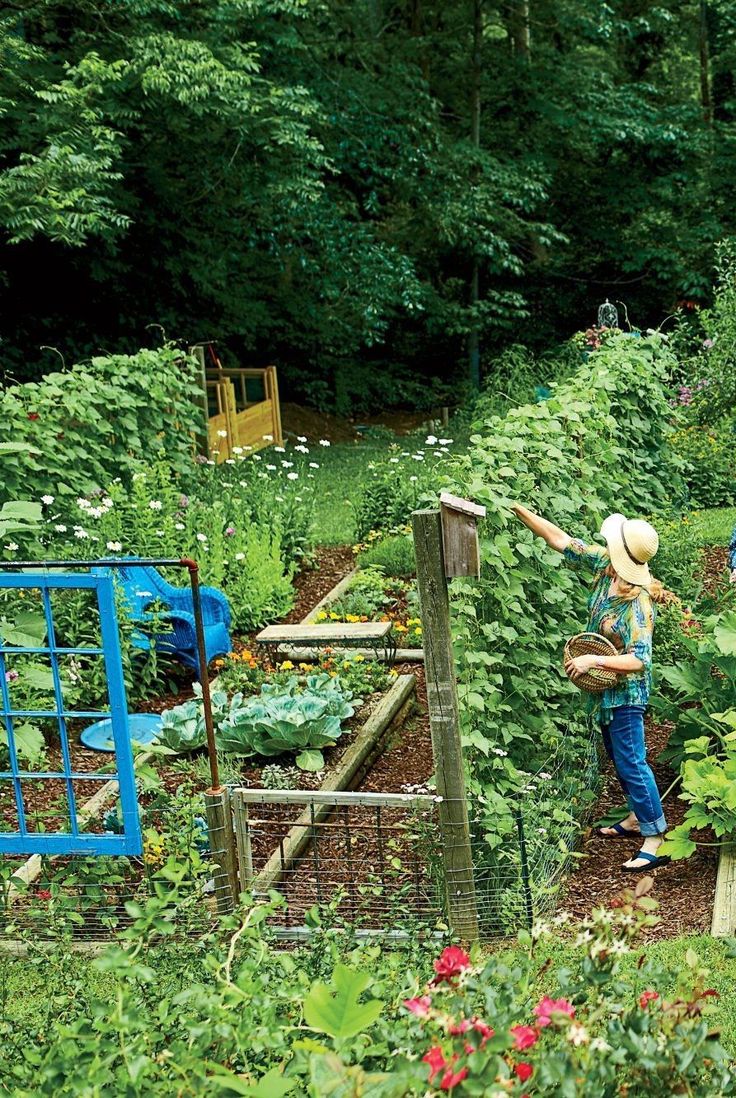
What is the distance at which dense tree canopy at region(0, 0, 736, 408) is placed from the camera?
47.9ft

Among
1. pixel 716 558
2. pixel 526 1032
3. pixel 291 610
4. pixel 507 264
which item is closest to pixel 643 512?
pixel 716 558

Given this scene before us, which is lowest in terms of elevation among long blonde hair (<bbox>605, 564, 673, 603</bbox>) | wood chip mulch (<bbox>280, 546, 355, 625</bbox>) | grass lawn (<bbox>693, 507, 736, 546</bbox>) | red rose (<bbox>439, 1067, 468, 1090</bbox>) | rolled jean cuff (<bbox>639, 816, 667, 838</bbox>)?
wood chip mulch (<bbox>280, 546, 355, 625</bbox>)

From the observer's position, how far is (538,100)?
71.9 ft

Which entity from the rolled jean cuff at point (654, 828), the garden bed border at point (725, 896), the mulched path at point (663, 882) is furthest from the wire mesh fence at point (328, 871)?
the garden bed border at point (725, 896)

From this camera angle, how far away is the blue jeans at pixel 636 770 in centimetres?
496

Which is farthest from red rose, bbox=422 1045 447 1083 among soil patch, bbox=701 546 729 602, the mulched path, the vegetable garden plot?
soil patch, bbox=701 546 729 602

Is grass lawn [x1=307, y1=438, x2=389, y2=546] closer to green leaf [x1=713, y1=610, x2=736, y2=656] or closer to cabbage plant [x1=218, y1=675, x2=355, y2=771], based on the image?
cabbage plant [x1=218, y1=675, x2=355, y2=771]

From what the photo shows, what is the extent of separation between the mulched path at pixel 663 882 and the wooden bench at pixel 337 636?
2.12 m

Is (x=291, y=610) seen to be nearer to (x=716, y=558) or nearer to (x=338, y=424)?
(x=716, y=558)

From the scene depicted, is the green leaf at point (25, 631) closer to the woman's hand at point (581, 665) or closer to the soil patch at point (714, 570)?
the woman's hand at point (581, 665)

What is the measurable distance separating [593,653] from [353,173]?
54.5 feet

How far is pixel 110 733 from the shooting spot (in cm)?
648

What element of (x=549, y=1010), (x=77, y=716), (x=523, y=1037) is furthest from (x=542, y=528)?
(x=523, y=1037)

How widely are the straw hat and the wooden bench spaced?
98.4 inches
